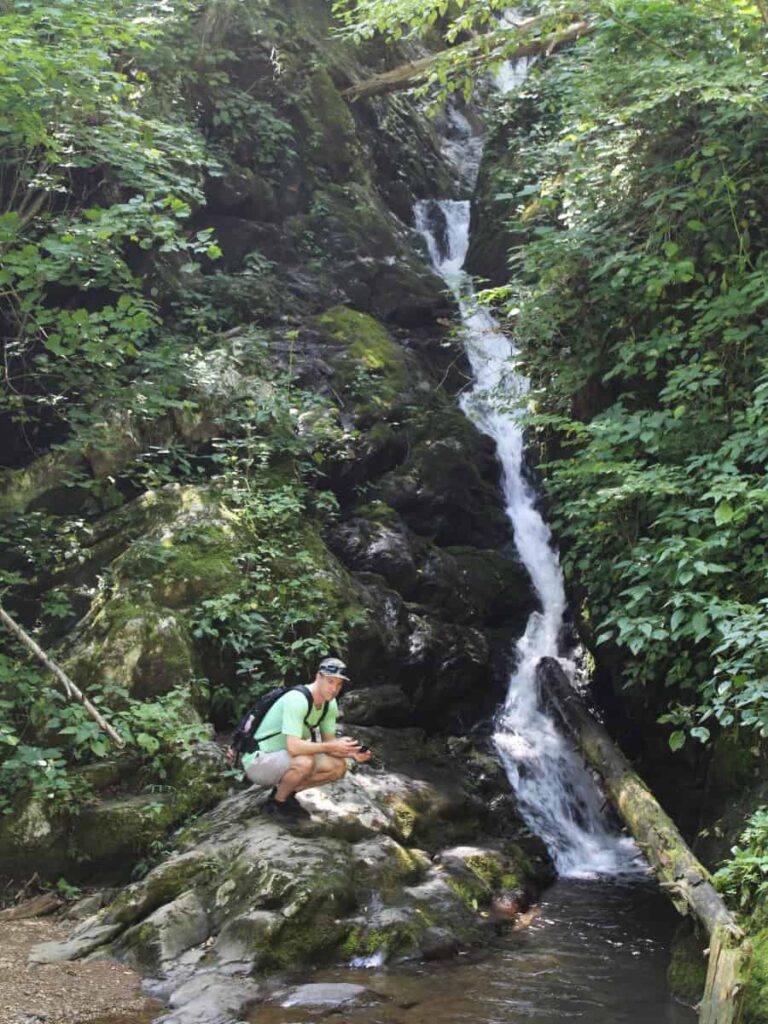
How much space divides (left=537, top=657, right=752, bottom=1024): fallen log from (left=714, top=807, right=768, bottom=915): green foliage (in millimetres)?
122

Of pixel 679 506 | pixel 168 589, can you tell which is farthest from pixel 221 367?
pixel 679 506

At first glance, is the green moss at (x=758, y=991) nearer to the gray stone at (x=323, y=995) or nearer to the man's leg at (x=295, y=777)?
the gray stone at (x=323, y=995)

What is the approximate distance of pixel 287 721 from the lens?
6.01 m

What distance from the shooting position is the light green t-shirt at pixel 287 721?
601 cm

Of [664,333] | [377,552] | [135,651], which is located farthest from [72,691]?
[664,333]

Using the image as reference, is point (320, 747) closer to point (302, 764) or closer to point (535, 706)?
point (302, 764)

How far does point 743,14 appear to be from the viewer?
7176mm

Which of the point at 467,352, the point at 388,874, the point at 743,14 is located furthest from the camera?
the point at 467,352

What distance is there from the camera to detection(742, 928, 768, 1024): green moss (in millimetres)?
4266

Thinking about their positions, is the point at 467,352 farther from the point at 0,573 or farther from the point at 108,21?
the point at 0,573

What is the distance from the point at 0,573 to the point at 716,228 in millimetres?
6942

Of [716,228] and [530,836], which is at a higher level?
[716,228]

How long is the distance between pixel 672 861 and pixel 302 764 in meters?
2.47

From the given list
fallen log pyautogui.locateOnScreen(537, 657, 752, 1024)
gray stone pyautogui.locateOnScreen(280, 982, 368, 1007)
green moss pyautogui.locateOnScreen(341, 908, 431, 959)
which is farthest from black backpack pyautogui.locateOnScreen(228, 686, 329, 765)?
fallen log pyautogui.locateOnScreen(537, 657, 752, 1024)
